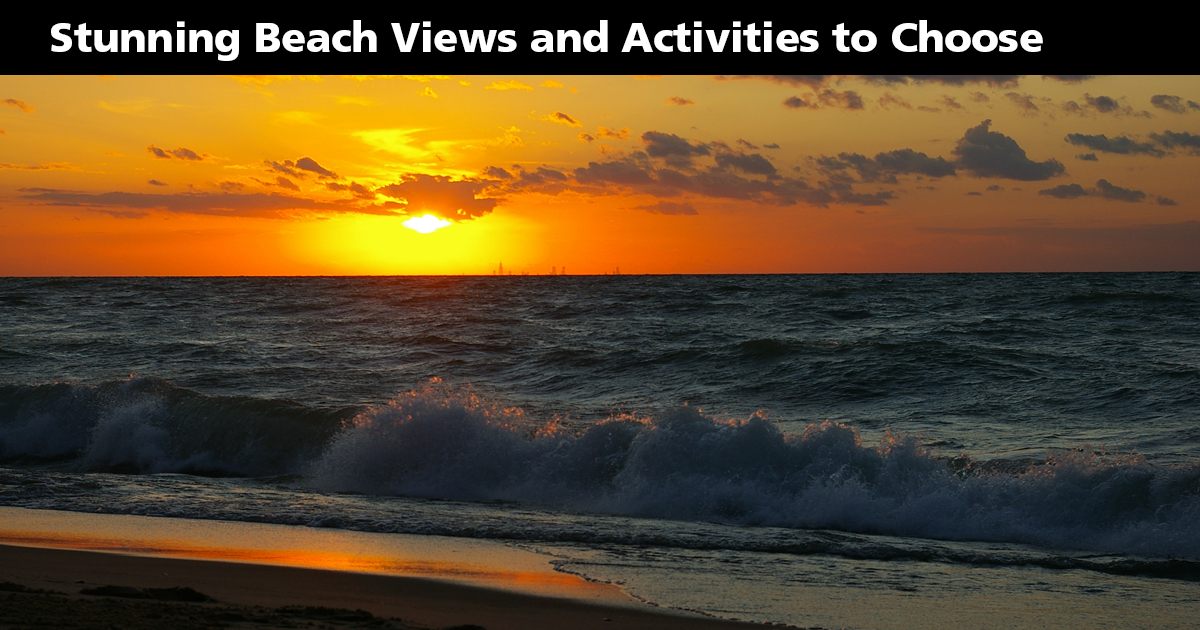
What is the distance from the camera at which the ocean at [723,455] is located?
739 centimetres

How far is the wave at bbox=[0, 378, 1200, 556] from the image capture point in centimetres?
921

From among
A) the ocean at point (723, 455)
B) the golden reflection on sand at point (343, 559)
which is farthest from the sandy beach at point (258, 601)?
the ocean at point (723, 455)

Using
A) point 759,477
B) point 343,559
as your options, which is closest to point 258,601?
point 343,559

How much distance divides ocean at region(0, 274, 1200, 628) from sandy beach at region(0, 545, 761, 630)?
81 centimetres

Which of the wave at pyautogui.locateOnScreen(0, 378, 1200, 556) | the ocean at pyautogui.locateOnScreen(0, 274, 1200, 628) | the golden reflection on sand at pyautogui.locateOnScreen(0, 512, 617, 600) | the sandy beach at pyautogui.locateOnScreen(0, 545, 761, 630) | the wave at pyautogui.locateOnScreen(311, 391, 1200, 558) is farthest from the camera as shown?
the wave at pyautogui.locateOnScreen(0, 378, 1200, 556)

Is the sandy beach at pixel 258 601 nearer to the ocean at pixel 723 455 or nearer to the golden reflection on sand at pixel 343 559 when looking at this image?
the golden reflection on sand at pixel 343 559

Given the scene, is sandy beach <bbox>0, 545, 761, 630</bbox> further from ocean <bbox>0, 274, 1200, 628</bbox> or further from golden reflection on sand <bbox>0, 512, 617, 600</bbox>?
ocean <bbox>0, 274, 1200, 628</bbox>

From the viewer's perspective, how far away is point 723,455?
1107 centimetres

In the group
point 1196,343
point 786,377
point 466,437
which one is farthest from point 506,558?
point 1196,343

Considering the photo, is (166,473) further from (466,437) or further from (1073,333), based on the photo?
(1073,333)

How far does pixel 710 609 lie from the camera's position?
6.10 meters

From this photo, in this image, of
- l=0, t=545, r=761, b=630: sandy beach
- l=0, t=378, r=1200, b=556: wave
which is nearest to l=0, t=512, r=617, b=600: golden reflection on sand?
l=0, t=545, r=761, b=630: sandy beach

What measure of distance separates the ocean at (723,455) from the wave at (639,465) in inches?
1.3
